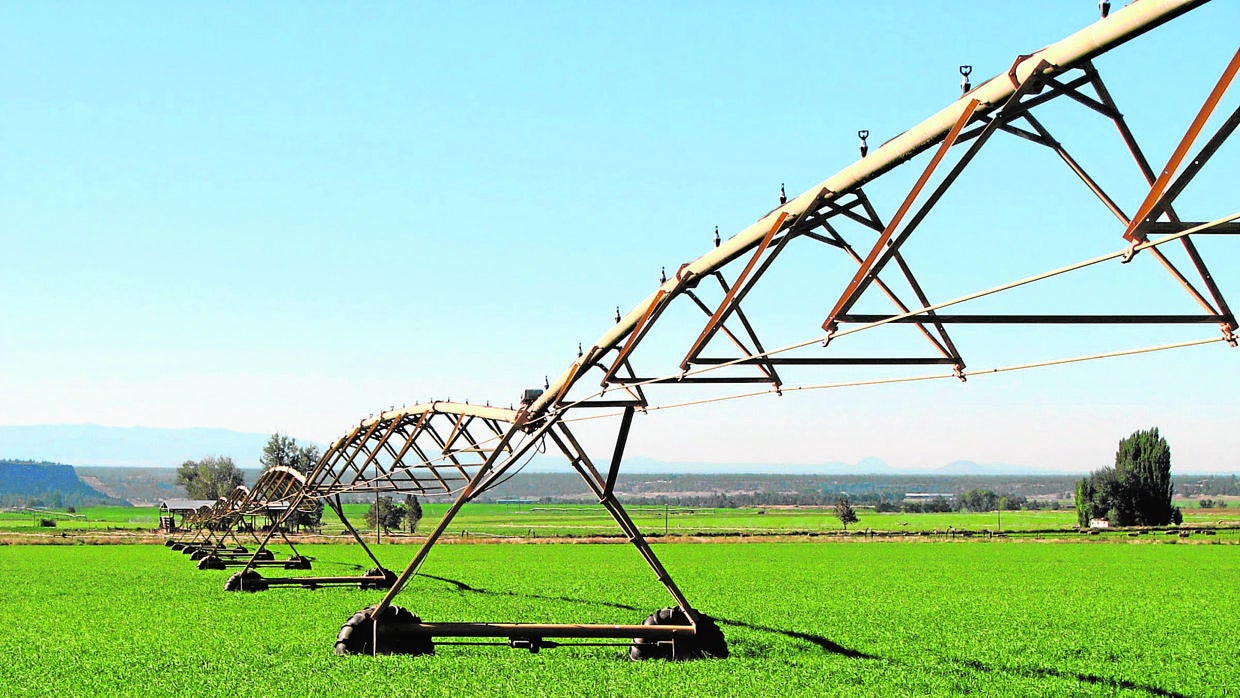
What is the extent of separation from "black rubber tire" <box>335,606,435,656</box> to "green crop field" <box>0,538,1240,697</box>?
1.23ft

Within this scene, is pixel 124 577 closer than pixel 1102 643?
No


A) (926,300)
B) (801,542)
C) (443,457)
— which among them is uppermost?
(926,300)

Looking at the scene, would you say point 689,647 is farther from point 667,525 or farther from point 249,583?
point 667,525

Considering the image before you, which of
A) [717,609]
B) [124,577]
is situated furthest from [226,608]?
[124,577]

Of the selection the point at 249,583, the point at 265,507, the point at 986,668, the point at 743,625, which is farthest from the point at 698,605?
the point at 265,507

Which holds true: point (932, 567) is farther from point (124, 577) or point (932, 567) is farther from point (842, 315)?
point (842, 315)

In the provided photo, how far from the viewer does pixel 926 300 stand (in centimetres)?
982

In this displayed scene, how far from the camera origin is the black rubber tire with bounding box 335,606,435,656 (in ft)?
56.7

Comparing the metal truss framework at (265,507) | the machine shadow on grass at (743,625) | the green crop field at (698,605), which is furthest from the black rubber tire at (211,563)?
the machine shadow on grass at (743,625)

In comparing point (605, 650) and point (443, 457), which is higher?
point (443, 457)

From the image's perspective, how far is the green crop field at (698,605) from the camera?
15.3 m

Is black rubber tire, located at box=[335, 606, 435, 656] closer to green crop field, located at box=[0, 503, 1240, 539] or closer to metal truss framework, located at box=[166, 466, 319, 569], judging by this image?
metal truss framework, located at box=[166, 466, 319, 569]

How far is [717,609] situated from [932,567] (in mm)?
21714

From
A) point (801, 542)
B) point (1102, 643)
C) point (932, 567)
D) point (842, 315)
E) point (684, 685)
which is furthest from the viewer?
point (801, 542)
